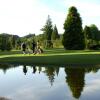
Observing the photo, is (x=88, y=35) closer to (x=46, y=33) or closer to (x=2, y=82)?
(x=46, y=33)

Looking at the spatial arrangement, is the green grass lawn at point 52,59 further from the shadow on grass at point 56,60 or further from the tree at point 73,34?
the tree at point 73,34

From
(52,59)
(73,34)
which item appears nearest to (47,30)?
(73,34)

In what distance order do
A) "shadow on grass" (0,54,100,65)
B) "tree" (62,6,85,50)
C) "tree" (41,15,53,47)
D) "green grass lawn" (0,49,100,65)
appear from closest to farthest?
"shadow on grass" (0,54,100,65) < "green grass lawn" (0,49,100,65) < "tree" (62,6,85,50) < "tree" (41,15,53,47)

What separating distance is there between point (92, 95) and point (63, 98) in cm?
116

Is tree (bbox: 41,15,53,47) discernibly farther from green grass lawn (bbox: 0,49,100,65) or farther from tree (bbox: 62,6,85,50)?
green grass lawn (bbox: 0,49,100,65)

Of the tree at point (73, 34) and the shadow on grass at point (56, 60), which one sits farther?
the tree at point (73, 34)

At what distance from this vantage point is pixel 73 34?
69.4m

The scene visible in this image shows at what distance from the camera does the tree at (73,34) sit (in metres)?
69.1

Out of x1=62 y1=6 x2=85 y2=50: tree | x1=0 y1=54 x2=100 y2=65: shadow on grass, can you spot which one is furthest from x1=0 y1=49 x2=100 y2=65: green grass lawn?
x1=62 y1=6 x2=85 y2=50: tree

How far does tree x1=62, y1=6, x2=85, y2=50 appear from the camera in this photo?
6912 centimetres

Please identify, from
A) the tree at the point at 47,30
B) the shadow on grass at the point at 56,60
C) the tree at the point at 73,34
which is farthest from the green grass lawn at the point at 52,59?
the tree at the point at 47,30

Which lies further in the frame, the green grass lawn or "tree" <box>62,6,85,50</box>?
"tree" <box>62,6,85,50</box>

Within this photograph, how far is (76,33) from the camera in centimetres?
6975

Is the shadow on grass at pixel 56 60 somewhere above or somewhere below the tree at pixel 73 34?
below
